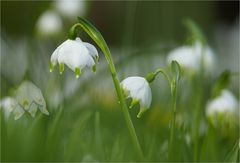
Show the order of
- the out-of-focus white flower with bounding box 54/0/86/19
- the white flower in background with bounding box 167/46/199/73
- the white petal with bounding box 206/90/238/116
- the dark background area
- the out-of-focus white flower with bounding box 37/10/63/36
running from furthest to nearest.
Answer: the out-of-focus white flower with bounding box 54/0/86/19, the out-of-focus white flower with bounding box 37/10/63/36, the dark background area, the white flower in background with bounding box 167/46/199/73, the white petal with bounding box 206/90/238/116

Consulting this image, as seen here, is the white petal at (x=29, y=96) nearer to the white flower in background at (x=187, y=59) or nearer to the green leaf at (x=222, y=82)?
the green leaf at (x=222, y=82)

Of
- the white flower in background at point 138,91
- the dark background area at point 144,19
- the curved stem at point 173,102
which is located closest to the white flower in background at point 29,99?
the white flower in background at point 138,91

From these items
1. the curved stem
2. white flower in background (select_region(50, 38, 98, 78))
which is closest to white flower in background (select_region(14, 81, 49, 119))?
white flower in background (select_region(50, 38, 98, 78))

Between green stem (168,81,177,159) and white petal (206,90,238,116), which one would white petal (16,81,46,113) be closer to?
green stem (168,81,177,159)

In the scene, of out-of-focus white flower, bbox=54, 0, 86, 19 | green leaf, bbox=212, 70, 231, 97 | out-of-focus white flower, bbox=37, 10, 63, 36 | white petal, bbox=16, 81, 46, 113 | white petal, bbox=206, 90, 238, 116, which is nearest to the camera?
white petal, bbox=16, 81, 46, 113

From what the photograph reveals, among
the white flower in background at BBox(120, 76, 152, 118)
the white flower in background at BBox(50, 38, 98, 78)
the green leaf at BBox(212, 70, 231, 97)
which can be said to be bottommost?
the green leaf at BBox(212, 70, 231, 97)

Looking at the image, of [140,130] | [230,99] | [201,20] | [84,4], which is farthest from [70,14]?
[140,130]
